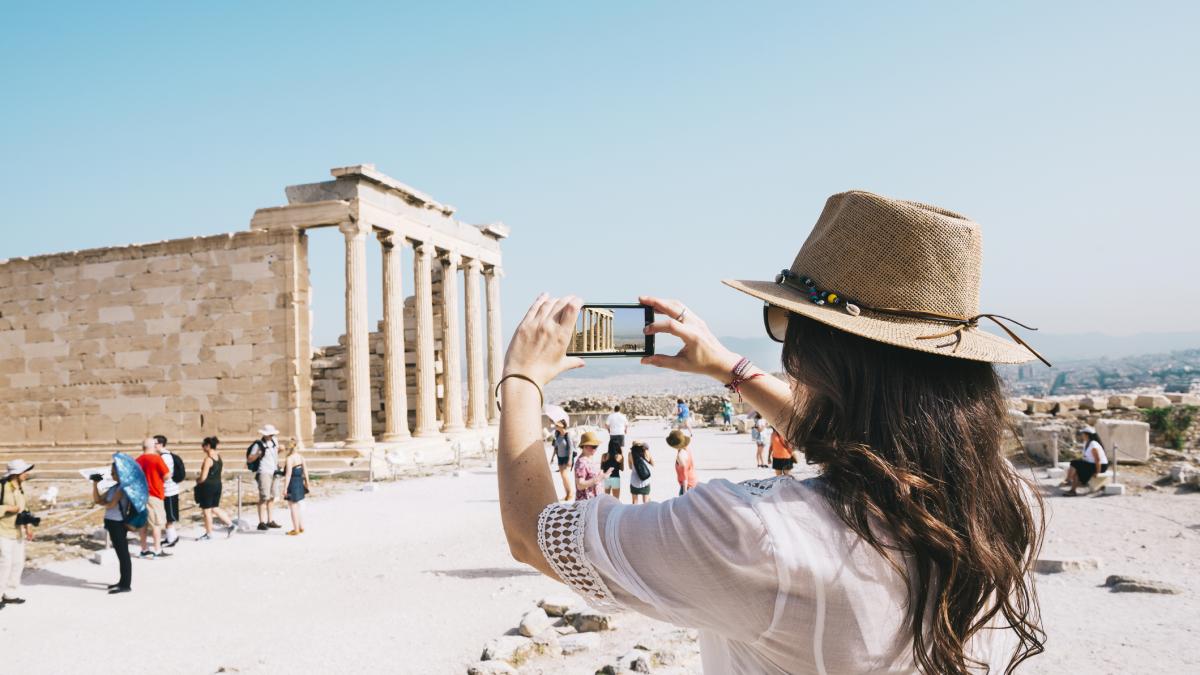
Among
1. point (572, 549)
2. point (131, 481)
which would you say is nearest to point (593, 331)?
point (572, 549)

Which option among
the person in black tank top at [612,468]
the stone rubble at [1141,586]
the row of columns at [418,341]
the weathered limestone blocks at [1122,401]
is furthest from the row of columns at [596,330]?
the weathered limestone blocks at [1122,401]

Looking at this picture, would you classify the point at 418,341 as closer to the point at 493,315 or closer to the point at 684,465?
the point at 493,315

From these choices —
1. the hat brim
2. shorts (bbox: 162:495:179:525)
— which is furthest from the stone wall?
the hat brim

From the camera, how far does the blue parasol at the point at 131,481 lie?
9.73m

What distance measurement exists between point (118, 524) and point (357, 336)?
1227 cm

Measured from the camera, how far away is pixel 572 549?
146 cm

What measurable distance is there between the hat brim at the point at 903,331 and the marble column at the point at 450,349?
83.9ft

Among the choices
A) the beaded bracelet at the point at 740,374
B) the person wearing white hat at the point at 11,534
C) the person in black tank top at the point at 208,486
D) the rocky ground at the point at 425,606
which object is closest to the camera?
the beaded bracelet at the point at 740,374

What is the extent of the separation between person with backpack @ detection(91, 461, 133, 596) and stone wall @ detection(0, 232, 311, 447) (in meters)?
11.0

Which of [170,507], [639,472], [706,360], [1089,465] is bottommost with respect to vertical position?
[1089,465]

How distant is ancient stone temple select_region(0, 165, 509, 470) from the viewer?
69.1 feet

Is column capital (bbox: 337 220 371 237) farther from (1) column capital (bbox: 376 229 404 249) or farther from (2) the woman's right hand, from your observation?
(2) the woman's right hand

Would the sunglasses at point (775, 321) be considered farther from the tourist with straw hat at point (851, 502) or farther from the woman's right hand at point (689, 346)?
the woman's right hand at point (689, 346)

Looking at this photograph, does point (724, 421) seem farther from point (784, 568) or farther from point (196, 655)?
point (784, 568)
